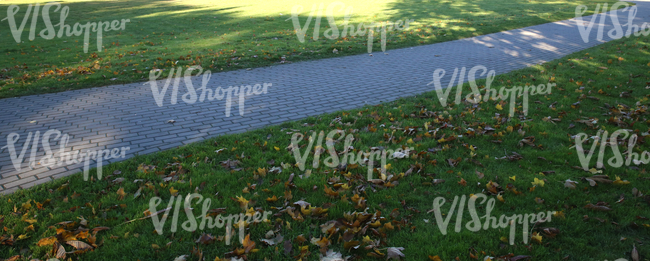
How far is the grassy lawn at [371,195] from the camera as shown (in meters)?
3.06

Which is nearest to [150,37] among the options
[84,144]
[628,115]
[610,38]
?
[84,144]

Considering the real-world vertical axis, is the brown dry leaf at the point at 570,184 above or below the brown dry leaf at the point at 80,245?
below

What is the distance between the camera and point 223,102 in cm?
700

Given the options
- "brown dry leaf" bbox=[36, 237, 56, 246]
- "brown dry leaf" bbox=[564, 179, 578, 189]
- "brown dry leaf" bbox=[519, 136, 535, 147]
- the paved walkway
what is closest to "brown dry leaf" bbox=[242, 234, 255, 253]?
"brown dry leaf" bbox=[36, 237, 56, 246]

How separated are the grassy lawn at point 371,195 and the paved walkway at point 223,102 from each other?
23.2 inches

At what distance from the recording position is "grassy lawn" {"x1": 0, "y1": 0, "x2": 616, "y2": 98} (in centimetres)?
914

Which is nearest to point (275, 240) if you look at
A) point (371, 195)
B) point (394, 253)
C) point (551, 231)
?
point (394, 253)

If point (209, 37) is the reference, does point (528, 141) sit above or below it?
below

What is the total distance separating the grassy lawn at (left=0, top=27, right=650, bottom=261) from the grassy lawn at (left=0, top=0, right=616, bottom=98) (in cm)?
515

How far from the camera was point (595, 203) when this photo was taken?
351 centimetres

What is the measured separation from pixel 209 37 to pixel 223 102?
792 centimetres

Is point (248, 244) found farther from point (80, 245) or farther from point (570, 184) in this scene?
point (570, 184)

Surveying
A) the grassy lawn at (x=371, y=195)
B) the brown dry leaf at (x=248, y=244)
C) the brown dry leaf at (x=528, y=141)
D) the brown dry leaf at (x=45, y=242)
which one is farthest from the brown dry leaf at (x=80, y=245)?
the brown dry leaf at (x=528, y=141)

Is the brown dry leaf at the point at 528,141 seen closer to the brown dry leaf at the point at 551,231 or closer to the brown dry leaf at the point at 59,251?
the brown dry leaf at the point at 551,231
